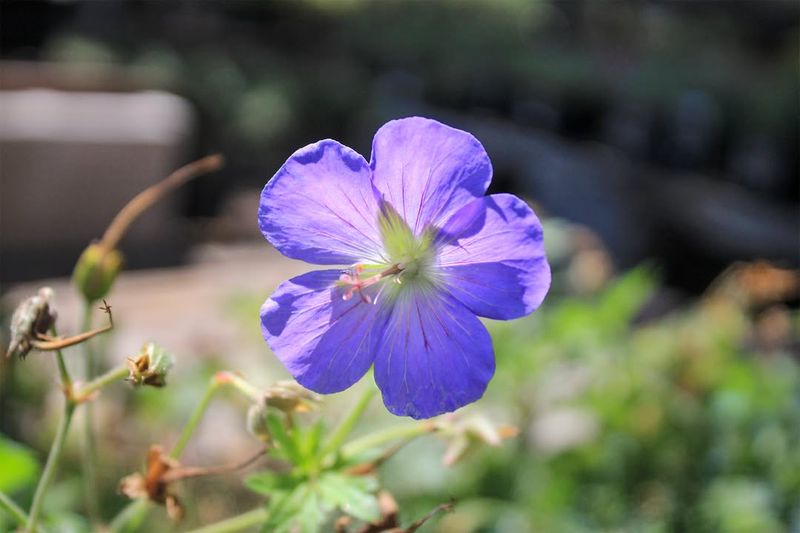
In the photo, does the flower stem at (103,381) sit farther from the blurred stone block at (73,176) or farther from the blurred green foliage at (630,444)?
the blurred stone block at (73,176)

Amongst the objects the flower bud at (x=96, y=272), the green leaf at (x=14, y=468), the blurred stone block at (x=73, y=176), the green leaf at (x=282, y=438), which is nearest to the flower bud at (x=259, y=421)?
the green leaf at (x=282, y=438)

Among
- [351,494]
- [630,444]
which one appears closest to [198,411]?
[351,494]

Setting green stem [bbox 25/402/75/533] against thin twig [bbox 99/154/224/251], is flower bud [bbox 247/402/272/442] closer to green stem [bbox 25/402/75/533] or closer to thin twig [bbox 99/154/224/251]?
green stem [bbox 25/402/75/533]

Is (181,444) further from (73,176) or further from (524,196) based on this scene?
(524,196)

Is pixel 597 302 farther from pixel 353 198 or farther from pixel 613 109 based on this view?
pixel 613 109

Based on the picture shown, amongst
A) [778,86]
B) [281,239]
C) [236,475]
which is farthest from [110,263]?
[778,86]

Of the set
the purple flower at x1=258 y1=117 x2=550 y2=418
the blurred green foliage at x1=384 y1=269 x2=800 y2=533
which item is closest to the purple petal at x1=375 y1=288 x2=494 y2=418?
the purple flower at x1=258 y1=117 x2=550 y2=418
